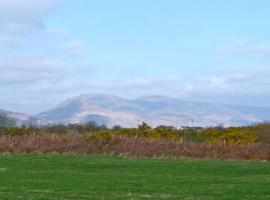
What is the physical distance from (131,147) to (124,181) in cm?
2596

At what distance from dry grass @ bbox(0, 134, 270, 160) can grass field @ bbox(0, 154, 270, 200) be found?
899 cm

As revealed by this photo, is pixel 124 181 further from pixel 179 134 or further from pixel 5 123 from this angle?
pixel 5 123

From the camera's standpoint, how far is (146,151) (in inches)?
2116

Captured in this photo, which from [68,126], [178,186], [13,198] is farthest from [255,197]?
[68,126]

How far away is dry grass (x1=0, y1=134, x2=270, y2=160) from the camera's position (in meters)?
53.3

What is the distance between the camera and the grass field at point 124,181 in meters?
22.5

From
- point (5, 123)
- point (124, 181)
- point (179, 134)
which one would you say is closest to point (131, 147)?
point (179, 134)

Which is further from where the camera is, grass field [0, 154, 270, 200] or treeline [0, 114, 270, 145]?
treeline [0, 114, 270, 145]

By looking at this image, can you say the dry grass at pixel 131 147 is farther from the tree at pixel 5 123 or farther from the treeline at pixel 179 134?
the tree at pixel 5 123

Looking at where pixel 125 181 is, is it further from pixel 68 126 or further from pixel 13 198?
pixel 68 126

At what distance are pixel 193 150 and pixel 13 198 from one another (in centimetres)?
3418

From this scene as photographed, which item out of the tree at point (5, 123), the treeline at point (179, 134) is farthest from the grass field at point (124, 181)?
the tree at point (5, 123)

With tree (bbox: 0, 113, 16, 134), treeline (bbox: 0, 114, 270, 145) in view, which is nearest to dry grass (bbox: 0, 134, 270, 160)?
treeline (bbox: 0, 114, 270, 145)

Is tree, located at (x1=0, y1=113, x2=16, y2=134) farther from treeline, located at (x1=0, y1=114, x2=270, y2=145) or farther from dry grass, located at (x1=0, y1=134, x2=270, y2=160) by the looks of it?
dry grass, located at (x1=0, y1=134, x2=270, y2=160)
